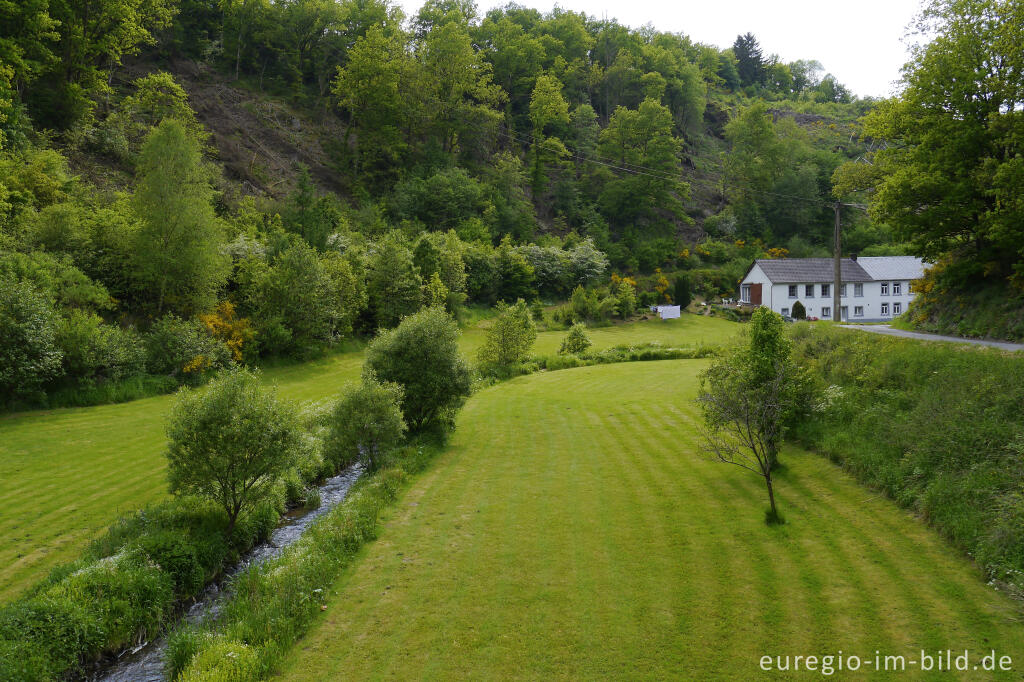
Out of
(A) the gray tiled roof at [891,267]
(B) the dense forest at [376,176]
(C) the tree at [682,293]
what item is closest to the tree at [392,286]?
(B) the dense forest at [376,176]

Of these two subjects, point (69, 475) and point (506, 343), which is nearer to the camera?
point (69, 475)

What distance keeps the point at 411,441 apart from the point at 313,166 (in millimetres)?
51694

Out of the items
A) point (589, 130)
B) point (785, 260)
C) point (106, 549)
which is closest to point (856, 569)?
point (106, 549)

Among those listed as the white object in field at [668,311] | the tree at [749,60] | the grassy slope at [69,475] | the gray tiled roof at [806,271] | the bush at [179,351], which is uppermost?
the tree at [749,60]

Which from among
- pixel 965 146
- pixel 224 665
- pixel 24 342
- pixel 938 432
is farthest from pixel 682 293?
pixel 224 665

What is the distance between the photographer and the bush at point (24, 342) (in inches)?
887

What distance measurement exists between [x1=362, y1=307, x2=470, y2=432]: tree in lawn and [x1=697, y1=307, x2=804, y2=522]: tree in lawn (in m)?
10.9

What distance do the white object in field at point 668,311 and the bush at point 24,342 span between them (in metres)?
53.4

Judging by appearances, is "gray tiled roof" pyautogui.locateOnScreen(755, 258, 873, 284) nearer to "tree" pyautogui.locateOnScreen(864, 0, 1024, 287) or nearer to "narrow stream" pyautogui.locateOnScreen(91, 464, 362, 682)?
"tree" pyautogui.locateOnScreen(864, 0, 1024, 287)

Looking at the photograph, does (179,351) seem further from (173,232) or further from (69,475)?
(69,475)

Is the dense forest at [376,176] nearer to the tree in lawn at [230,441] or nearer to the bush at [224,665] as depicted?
the tree in lawn at [230,441]

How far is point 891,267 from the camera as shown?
211ft

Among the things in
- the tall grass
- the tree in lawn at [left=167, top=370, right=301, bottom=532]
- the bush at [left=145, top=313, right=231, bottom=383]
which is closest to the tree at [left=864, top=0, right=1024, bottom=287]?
the tall grass

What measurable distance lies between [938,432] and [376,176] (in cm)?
6664
